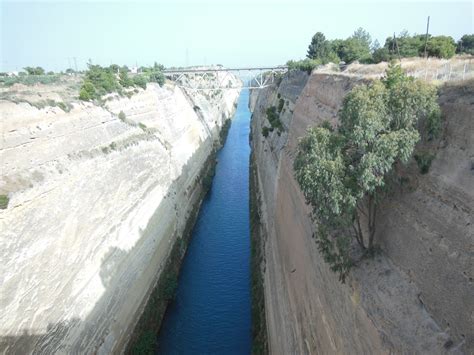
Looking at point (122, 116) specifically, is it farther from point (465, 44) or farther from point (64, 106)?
point (465, 44)

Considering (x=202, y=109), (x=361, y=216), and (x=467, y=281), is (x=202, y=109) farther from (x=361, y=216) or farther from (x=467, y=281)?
(x=467, y=281)

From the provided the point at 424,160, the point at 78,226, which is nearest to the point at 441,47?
the point at 424,160

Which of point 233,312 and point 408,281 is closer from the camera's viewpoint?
point 408,281

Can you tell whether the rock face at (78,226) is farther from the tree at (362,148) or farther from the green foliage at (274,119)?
the tree at (362,148)

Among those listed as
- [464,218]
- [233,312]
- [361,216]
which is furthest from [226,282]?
[464,218]

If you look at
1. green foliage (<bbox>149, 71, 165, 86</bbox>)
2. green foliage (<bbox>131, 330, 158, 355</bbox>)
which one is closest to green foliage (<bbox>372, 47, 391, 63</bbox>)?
green foliage (<bbox>131, 330, 158, 355</bbox>)

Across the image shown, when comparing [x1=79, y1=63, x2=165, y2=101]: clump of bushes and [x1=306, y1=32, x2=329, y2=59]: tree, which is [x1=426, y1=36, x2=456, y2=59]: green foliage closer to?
[x1=79, y1=63, x2=165, y2=101]: clump of bushes
